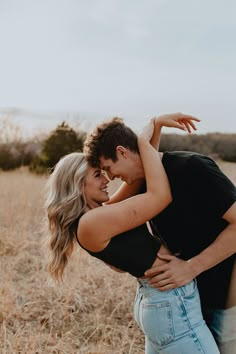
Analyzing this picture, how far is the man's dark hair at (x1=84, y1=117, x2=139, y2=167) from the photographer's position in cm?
214

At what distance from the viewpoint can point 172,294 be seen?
6.56 ft

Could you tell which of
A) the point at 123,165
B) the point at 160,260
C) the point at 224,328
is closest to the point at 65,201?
the point at 123,165

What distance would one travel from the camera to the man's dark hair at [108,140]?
7.02ft

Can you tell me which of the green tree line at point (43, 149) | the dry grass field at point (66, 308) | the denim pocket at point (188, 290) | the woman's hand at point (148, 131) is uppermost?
the woman's hand at point (148, 131)

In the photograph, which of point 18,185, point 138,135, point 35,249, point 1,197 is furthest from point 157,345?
point 18,185

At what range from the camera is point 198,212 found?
2045 millimetres

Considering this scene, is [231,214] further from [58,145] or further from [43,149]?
[43,149]

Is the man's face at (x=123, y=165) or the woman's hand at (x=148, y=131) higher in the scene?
the woman's hand at (x=148, y=131)

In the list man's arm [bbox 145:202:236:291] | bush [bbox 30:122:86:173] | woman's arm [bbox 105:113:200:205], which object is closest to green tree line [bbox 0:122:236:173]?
bush [bbox 30:122:86:173]

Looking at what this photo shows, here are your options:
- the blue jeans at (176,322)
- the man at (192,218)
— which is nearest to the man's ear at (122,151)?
the man at (192,218)

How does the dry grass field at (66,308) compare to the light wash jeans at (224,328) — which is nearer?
the light wash jeans at (224,328)

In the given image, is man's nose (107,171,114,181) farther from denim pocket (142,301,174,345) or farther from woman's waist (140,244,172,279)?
denim pocket (142,301,174,345)

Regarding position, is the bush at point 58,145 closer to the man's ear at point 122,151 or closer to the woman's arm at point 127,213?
the man's ear at point 122,151

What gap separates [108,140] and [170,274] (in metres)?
0.60
